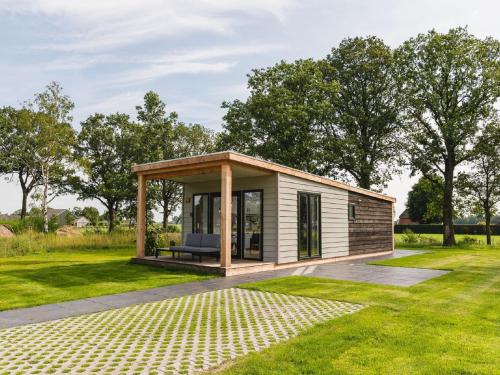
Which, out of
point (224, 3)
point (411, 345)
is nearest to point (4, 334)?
point (411, 345)


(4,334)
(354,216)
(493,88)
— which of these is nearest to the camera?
(4,334)

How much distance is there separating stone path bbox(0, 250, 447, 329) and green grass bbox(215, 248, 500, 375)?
4.92 ft

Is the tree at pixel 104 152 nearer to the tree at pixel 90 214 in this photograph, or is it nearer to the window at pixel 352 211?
the tree at pixel 90 214

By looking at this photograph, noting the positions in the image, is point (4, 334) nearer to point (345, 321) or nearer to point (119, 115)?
point (345, 321)

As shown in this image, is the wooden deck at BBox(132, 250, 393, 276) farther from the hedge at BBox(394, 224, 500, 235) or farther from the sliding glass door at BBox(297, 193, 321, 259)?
the hedge at BBox(394, 224, 500, 235)

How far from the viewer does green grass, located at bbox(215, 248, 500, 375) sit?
3.42m

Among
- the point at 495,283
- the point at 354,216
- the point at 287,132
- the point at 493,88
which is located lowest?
the point at 495,283

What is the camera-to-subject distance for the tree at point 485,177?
2330 cm

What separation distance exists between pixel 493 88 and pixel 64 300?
81.7ft

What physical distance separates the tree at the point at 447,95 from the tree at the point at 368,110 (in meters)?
1.20

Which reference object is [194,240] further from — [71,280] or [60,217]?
[60,217]

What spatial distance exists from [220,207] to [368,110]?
18.6 metres

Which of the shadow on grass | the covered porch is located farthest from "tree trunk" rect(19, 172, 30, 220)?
the shadow on grass

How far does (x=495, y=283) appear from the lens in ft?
27.2
